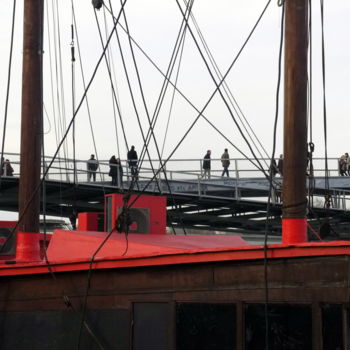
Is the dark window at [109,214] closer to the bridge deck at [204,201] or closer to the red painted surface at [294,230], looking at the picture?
the red painted surface at [294,230]

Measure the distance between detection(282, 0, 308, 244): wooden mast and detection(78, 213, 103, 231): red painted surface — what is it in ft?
16.1

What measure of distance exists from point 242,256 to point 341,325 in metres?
1.21

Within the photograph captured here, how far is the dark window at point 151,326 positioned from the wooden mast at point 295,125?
1.80m

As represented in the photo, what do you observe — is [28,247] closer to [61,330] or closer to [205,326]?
[61,330]

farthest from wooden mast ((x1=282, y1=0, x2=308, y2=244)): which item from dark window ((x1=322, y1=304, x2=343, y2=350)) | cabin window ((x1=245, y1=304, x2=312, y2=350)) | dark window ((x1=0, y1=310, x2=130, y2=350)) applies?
dark window ((x1=0, y1=310, x2=130, y2=350))

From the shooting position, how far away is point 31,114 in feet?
40.2

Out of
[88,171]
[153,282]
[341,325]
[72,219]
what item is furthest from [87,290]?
[88,171]

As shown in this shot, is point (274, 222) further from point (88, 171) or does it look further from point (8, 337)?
point (8, 337)

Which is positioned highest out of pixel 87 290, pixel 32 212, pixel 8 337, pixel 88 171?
pixel 88 171

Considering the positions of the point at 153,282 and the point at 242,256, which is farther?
the point at 153,282

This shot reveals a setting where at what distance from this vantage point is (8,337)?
971 cm

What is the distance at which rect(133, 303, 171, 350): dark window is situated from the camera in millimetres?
7898

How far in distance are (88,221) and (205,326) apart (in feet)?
18.8

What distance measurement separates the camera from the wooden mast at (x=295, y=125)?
876 centimetres
